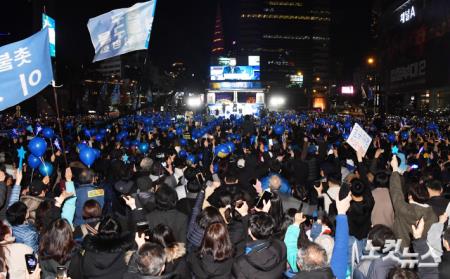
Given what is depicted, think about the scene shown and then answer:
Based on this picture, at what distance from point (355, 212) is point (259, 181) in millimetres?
2684

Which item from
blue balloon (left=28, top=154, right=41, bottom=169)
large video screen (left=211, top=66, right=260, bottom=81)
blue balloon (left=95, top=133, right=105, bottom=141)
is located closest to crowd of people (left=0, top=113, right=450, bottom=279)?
blue balloon (left=28, top=154, right=41, bottom=169)

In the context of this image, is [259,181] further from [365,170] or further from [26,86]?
[26,86]

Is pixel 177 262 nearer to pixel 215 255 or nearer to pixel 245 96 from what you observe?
pixel 215 255

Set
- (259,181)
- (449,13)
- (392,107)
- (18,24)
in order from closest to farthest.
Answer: (259,181), (449,13), (18,24), (392,107)

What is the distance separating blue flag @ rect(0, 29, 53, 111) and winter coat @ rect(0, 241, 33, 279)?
7.82ft

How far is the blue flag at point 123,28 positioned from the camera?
9.51 m

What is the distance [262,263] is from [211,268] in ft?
1.51

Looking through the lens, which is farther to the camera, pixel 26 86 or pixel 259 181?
pixel 259 181

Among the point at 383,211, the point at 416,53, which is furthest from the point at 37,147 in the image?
the point at 416,53

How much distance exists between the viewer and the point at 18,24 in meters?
42.0

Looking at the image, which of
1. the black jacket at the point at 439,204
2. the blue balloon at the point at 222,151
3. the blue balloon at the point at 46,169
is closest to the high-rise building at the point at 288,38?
the blue balloon at the point at 222,151

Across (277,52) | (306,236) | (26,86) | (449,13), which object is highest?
(277,52)

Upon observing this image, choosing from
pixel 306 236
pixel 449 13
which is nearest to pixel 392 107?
pixel 449 13

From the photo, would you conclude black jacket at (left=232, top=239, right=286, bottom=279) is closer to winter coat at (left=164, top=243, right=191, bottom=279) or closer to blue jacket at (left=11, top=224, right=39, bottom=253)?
winter coat at (left=164, top=243, right=191, bottom=279)
